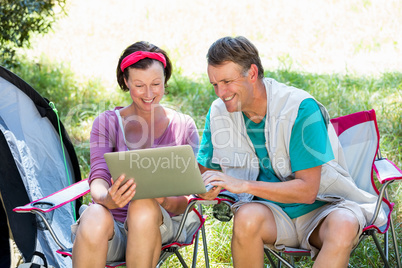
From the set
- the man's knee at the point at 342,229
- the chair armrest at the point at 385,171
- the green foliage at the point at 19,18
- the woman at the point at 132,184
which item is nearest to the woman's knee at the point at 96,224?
the woman at the point at 132,184

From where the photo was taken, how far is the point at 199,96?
5227mm

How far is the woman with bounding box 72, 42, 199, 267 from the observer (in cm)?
218

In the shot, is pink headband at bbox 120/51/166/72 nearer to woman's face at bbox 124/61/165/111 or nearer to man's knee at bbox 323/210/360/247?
woman's face at bbox 124/61/165/111

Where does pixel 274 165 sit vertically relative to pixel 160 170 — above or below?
below

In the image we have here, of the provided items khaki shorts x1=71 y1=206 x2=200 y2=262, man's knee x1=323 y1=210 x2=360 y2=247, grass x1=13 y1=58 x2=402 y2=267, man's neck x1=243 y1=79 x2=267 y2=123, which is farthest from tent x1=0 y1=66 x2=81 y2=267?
man's knee x1=323 y1=210 x2=360 y2=247

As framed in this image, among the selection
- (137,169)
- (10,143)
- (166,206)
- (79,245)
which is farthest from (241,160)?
(10,143)

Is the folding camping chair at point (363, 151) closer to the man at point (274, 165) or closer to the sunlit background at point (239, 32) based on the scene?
the man at point (274, 165)

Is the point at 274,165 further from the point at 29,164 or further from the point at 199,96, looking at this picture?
the point at 199,96

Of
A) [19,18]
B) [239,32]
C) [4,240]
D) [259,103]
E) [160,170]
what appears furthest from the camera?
[239,32]

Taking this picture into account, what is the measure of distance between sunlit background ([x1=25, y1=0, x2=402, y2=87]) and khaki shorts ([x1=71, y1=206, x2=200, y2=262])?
3394 millimetres

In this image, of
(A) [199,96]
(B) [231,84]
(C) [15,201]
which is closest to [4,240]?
(C) [15,201]

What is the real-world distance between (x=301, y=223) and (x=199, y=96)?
3.03m

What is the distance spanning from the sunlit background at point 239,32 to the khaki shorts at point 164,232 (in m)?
3.39

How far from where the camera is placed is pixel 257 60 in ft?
7.92
